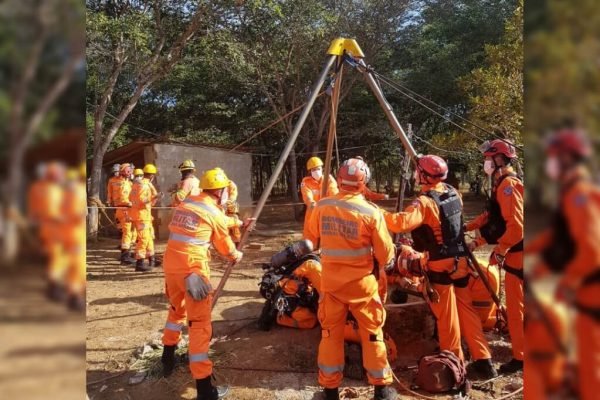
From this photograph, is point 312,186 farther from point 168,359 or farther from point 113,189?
point 113,189

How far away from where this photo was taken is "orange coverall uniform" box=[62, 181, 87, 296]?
102 cm

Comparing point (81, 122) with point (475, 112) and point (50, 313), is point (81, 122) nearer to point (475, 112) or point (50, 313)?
point (50, 313)

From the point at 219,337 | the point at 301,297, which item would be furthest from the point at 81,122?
the point at 219,337

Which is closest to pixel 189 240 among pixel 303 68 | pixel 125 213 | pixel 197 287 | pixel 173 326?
pixel 197 287

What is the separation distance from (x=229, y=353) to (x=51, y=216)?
4591 mm

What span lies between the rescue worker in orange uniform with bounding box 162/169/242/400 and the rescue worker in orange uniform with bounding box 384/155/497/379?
1.57 meters

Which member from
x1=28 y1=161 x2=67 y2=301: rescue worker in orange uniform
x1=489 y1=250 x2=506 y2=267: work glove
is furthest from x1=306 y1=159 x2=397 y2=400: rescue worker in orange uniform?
x1=28 y1=161 x2=67 y2=301: rescue worker in orange uniform

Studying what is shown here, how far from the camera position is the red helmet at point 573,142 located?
92 centimetres

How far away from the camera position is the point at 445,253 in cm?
453

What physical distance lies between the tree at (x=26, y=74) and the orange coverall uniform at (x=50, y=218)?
0.04m

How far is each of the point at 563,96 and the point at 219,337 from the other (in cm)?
531

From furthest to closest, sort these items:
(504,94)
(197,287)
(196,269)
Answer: (504,94) < (196,269) < (197,287)

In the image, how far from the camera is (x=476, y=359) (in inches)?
181

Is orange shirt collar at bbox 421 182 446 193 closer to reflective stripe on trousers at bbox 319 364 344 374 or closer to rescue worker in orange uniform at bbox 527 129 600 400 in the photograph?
reflective stripe on trousers at bbox 319 364 344 374
